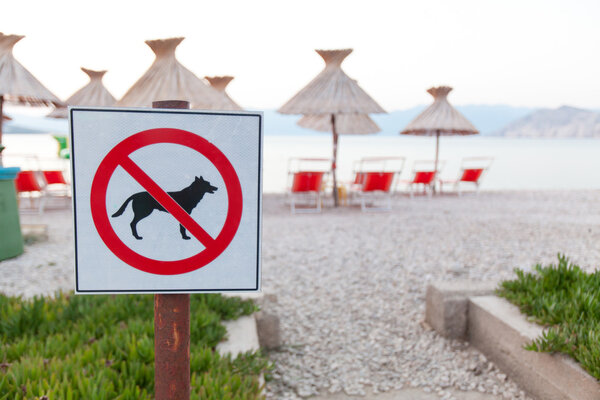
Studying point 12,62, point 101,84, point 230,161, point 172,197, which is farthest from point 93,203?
point 101,84

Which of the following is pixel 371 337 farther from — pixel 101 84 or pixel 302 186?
pixel 101 84

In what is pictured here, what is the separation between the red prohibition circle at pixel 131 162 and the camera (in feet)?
3.14

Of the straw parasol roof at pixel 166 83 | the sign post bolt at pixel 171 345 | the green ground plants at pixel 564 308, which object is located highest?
the straw parasol roof at pixel 166 83

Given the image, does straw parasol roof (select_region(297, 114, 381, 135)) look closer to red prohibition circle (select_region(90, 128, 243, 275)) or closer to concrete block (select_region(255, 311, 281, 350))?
concrete block (select_region(255, 311, 281, 350))

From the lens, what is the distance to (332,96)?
8.90m

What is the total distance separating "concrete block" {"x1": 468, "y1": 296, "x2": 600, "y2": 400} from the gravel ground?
0.30 feet

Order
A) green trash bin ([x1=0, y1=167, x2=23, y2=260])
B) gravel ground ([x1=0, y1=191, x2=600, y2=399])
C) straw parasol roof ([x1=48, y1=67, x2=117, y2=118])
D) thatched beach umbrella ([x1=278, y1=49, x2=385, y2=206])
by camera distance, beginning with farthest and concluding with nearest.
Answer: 1. straw parasol roof ([x1=48, y1=67, x2=117, y2=118])
2. thatched beach umbrella ([x1=278, y1=49, x2=385, y2=206])
3. green trash bin ([x1=0, y1=167, x2=23, y2=260])
4. gravel ground ([x1=0, y1=191, x2=600, y2=399])

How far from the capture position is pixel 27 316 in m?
2.42

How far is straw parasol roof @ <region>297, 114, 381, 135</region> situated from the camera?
11828 mm

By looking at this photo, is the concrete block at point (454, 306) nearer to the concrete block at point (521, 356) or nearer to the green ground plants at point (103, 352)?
the concrete block at point (521, 356)

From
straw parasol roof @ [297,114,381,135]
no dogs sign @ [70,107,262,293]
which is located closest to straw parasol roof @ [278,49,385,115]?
straw parasol roof @ [297,114,381,135]

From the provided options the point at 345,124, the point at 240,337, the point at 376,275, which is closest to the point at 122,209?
the point at 240,337

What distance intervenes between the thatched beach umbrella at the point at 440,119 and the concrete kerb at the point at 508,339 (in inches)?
366

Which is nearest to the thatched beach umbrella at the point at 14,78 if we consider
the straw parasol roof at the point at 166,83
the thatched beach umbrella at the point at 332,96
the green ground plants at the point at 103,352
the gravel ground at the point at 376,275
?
the straw parasol roof at the point at 166,83
